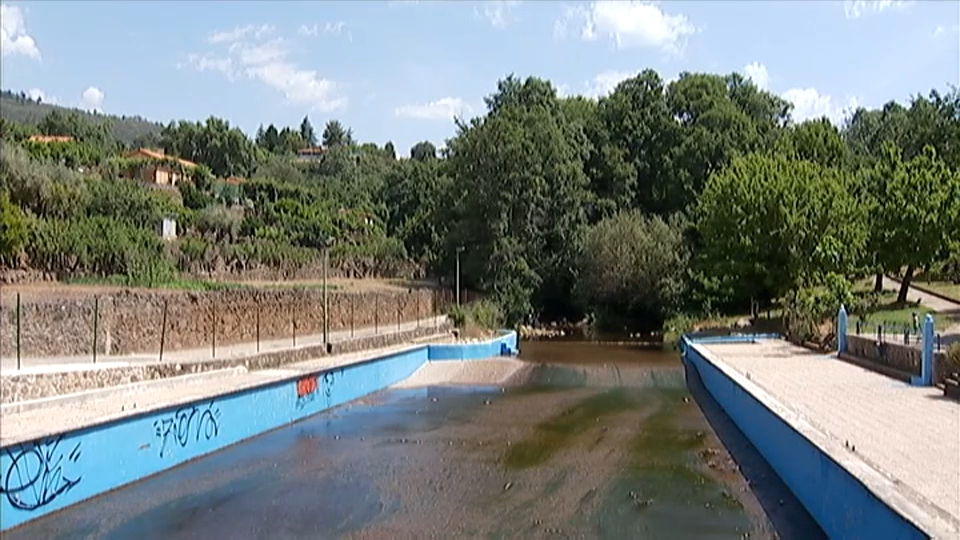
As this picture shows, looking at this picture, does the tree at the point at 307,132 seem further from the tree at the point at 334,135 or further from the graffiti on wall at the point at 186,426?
the graffiti on wall at the point at 186,426

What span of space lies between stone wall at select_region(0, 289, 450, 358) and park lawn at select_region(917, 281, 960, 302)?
91.4 feet

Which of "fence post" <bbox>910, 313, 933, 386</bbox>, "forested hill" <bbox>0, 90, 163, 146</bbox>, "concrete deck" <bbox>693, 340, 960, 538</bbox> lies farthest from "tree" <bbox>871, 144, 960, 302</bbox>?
"forested hill" <bbox>0, 90, 163, 146</bbox>

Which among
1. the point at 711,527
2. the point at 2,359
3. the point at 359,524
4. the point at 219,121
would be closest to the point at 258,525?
the point at 359,524

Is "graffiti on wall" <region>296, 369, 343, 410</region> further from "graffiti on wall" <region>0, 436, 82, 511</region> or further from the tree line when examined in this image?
the tree line

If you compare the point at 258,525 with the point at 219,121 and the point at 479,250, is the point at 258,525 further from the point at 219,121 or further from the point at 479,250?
the point at 219,121

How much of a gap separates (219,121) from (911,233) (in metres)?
72.7

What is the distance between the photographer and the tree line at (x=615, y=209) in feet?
140

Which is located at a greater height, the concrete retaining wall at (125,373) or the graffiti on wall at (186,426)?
the concrete retaining wall at (125,373)

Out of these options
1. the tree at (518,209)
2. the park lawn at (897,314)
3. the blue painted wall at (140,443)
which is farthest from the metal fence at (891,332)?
the tree at (518,209)

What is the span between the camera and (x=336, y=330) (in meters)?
→ 38.8

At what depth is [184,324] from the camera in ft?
94.3

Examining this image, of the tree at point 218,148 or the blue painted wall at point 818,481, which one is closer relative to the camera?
the blue painted wall at point 818,481

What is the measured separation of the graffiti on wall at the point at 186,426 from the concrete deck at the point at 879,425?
1166 cm

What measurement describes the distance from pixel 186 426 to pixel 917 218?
34.5 m
